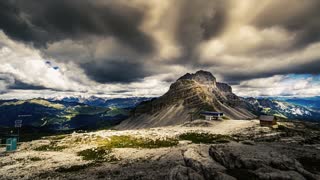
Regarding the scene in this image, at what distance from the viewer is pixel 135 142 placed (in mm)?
115375

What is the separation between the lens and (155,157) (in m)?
79.5

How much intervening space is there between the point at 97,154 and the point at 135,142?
28182mm

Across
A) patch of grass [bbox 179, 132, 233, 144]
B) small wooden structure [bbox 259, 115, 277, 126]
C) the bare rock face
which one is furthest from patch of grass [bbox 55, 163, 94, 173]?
small wooden structure [bbox 259, 115, 277, 126]

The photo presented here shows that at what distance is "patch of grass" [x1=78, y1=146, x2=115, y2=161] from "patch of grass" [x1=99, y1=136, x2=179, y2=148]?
41.0 ft

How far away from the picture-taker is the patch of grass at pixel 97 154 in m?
82.0

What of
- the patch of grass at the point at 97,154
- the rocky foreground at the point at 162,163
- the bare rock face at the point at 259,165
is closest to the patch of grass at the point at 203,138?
the rocky foreground at the point at 162,163

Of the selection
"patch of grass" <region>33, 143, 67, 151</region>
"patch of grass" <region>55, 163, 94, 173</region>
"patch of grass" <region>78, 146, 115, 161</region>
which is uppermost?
"patch of grass" <region>33, 143, 67, 151</region>

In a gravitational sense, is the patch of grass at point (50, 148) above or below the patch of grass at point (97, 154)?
above

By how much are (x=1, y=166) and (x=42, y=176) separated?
22756mm

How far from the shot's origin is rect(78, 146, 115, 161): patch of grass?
269 feet

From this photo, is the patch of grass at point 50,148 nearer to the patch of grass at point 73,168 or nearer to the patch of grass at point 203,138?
the patch of grass at point 73,168

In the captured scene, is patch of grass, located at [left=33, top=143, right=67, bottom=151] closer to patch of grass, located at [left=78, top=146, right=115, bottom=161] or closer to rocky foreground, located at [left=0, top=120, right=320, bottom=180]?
rocky foreground, located at [left=0, top=120, right=320, bottom=180]

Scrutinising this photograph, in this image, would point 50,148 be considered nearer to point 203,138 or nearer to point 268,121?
point 203,138

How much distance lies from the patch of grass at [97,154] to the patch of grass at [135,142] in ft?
41.0
